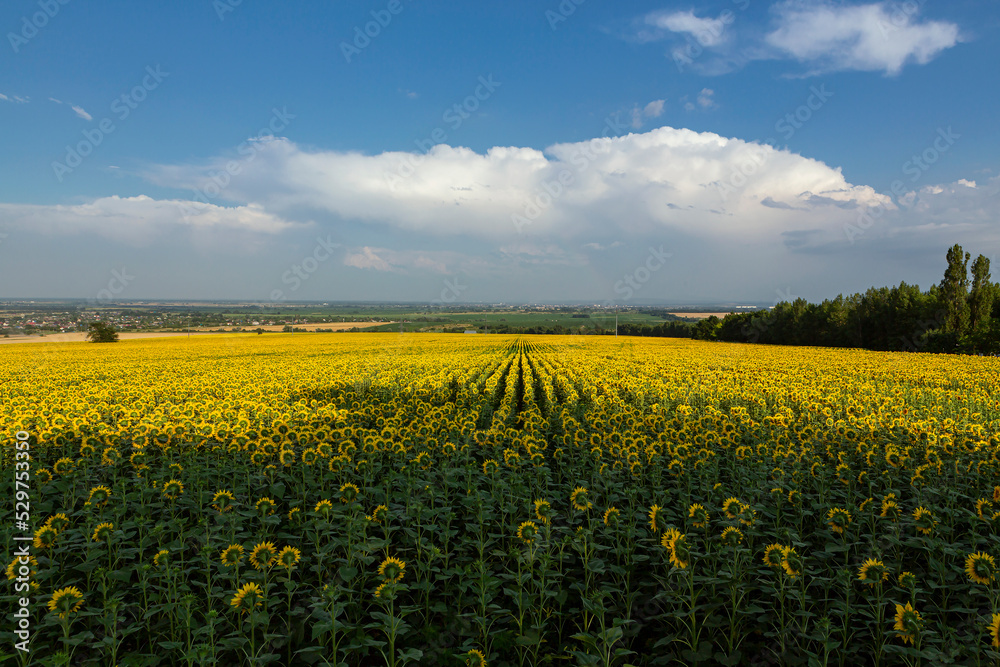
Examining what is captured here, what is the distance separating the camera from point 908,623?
3297 mm

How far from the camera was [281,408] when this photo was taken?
12.1 m

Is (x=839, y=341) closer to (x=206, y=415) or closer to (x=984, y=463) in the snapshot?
(x=984, y=463)

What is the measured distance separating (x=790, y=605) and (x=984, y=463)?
4339 millimetres

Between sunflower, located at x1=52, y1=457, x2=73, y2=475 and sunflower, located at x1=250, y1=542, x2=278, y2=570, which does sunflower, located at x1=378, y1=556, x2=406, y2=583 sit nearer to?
sunflower, located at x1=250, y1=542, x2=278, y2=570

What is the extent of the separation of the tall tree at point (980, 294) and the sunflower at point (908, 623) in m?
69.8

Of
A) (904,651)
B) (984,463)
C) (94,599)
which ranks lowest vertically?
(94,599)

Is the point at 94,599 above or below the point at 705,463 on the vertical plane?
below

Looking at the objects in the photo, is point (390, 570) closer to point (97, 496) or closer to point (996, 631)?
point (97, 496)

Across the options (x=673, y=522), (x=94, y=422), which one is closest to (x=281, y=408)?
(x=94, y=422)

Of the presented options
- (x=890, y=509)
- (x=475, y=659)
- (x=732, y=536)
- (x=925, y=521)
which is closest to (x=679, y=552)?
(x=732, y=536)

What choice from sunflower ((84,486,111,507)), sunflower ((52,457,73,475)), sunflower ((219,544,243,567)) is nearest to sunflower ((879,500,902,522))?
sunflower ((219,544,243,567))

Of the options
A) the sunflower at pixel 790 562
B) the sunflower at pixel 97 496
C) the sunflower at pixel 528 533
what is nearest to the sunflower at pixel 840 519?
the sunflower at pixel 790 562

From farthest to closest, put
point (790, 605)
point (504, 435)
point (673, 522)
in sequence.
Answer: point (504, 435) < point (673, 522) < point (790, 605)

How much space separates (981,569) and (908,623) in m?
1.19
